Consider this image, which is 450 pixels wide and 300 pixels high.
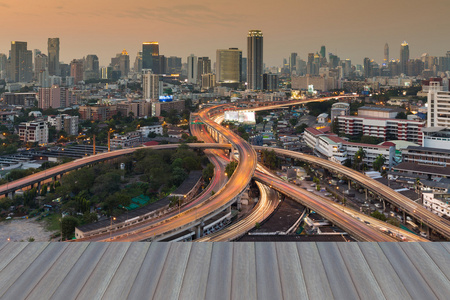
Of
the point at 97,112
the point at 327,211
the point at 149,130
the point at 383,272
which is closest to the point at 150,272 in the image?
the point at 383,272

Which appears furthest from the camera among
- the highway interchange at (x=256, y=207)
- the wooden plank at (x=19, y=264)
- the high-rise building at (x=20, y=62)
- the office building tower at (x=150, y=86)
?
the high-rise building at (x=20, y=62)

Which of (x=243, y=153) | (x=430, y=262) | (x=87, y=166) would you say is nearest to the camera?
(x=430, y=262)

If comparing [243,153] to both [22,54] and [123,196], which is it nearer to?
[123,196]

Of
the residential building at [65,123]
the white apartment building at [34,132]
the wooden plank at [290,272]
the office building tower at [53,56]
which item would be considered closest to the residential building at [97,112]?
the residential building at [65,123]

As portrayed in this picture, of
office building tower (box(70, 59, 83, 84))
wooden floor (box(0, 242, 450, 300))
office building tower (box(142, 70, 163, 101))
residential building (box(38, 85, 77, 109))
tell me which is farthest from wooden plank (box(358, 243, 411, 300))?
office building tower (box(70, 59, 83, 84))

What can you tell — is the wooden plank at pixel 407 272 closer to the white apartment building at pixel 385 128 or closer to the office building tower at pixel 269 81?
the white apartment building at pixel 385 128

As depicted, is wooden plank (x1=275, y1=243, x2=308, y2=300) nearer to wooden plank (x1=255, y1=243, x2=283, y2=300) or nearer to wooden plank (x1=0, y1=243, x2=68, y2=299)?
wooden plank (x1=255, y1=243, x2=283, y2=300)

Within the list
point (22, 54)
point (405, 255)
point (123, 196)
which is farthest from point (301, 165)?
point (22, 54)
